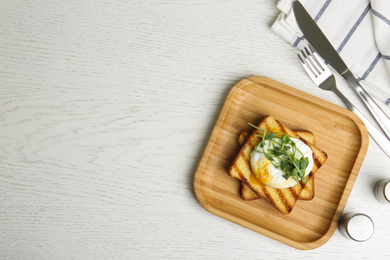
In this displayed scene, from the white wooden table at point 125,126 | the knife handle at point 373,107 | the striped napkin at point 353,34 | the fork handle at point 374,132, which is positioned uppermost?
the striped napkin at point 353,34

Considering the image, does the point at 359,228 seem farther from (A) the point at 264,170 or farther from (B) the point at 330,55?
(B) the point at 330,55

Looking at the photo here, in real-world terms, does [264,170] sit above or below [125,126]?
above

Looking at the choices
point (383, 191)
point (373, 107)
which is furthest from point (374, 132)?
point (383, 191)

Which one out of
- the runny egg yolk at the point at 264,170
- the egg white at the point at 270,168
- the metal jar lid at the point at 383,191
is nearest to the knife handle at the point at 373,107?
the metal jar lid at the point at 383,191

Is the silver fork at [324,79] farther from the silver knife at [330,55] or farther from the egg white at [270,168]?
the egg white at [270,168]

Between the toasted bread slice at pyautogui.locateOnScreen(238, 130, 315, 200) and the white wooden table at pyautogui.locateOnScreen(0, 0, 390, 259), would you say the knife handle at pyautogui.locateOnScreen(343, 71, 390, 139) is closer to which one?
the white wooden table at pyautogui.locateOnScreen(0, 0, 390, 259)

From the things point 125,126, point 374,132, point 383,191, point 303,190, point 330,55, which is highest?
point 330,55
